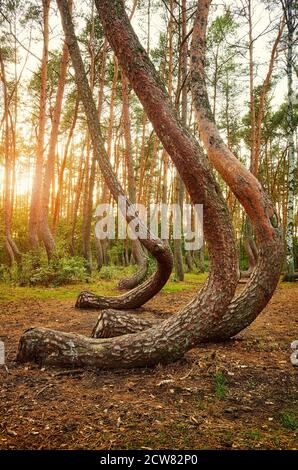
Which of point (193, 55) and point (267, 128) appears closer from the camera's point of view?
point (193, 55)

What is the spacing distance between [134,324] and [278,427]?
2146mm

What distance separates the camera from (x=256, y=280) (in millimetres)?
4566

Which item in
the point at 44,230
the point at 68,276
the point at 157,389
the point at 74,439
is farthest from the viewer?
the point at 44,230

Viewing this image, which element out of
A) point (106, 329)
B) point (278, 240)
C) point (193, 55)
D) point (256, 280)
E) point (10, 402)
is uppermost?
point (193, 55)

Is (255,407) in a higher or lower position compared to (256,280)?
lower

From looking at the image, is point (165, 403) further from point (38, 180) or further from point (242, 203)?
point (38, 180)

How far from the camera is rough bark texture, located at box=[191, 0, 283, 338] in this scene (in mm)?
4312

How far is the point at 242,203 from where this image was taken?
4.45 meters

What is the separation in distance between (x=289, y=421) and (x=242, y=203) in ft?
8.86

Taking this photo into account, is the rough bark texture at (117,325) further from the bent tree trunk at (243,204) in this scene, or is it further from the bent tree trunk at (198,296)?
the bent tree trunk at (198,296)

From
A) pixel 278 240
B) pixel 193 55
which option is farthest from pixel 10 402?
pixel 193 55

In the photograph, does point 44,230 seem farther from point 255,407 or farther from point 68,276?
point 255,407

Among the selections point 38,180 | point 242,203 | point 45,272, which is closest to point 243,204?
point 242,203

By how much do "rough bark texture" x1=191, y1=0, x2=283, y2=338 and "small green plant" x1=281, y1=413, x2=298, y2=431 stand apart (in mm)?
1807
